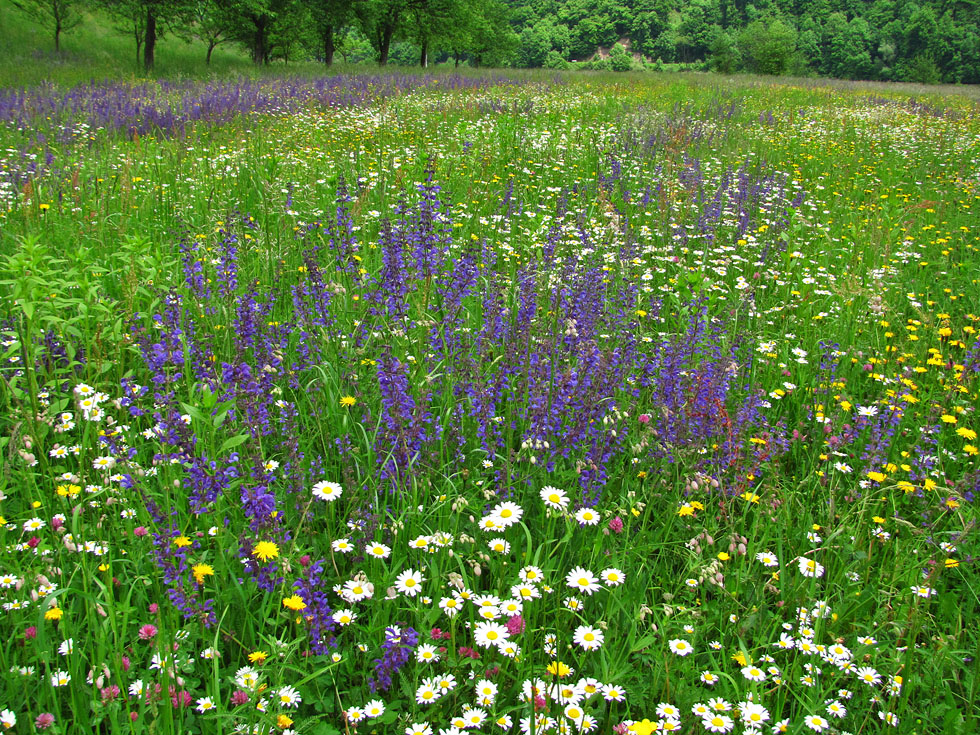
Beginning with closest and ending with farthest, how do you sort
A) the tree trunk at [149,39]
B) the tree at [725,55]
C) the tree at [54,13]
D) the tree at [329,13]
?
1. the tree trunk at [149,39]
2. the tree at [54,13]
3. the tree at [329,13]
4. the tree at [725,55]

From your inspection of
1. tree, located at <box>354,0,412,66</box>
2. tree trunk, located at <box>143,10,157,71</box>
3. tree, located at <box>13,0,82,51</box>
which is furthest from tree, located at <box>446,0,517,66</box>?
tree, located at <box>13,0,82,51</box>

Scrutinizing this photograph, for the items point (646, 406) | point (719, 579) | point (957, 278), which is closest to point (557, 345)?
point (646, 406)

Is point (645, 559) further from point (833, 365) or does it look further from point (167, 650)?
point (833, 365)

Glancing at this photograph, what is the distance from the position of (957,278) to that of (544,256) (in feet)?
12.0

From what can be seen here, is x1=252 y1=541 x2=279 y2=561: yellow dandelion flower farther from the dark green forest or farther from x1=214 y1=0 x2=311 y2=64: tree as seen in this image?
x1=214 y1=0 x2=311 y2=64: tree

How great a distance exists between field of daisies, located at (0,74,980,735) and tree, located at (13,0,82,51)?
24543mm

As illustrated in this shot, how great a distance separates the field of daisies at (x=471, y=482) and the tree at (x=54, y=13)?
24.5 meters

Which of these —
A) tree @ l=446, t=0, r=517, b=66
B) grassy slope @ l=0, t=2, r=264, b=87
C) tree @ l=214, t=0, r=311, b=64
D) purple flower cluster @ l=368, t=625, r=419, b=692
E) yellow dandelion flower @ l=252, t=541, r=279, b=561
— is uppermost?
tree @ l=446, t=0, r=517, b=66

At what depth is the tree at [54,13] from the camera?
2193 centimetres

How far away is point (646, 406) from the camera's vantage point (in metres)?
3.02

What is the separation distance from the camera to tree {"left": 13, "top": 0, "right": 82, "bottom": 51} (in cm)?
2193

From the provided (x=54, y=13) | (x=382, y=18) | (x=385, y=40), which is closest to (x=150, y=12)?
(x=54, y=13)

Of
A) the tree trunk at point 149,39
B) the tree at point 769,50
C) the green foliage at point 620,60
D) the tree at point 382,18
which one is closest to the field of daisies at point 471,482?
the tree trunk at point 149,39

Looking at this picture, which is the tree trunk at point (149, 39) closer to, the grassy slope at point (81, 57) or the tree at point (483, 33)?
the grassy slope at point (81, 57)
